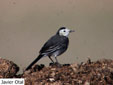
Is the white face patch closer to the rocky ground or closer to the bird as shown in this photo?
the bird

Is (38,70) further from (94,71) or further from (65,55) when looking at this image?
(65,55)

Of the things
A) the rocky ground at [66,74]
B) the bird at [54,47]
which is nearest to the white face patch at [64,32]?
the bird at [54,47]

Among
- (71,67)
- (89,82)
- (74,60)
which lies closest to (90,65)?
(71,67)

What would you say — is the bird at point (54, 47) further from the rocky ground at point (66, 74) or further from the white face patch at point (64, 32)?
the rocky ground at point (66, 74)

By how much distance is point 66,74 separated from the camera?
28.3ft

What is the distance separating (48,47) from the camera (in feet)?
32.2

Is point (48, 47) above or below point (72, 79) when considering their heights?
above

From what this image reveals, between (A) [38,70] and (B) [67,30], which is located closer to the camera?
(A) [38,70]

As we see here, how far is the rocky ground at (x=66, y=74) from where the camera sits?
834cm

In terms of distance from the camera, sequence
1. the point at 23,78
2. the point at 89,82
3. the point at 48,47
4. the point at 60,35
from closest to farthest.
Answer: the point at 89,82, the point at 23,78, the point at 48,47, the point at 60,35

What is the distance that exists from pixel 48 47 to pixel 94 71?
1478mm

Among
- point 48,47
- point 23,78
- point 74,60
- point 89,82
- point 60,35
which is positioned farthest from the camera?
point 74,60

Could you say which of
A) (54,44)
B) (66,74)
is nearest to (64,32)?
(54,44)

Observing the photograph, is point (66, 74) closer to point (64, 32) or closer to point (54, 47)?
point (54, 47)
